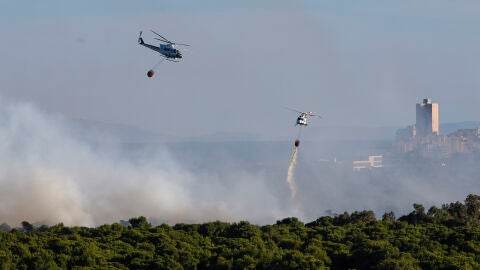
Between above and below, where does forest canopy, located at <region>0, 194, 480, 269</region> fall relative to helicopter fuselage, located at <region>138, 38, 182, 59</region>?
below

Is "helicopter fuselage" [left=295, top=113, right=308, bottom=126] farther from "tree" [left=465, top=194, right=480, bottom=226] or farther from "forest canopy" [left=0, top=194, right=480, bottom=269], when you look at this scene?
"tree" [left=465, top=194, right=480, bottom=226]

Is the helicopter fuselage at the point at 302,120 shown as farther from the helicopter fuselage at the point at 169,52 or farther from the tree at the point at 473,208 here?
the tree at the point at 473,208

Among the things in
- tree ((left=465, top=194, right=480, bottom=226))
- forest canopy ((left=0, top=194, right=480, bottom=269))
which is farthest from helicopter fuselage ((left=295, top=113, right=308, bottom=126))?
tree ((left=465, top=194, right=480, bottom=226))

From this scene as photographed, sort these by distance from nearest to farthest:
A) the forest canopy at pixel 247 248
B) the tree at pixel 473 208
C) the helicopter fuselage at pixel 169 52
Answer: the forest canopy at pixel 247 248
the helicopter fuselage at pixel 169 52
the tree at pixel 473 208

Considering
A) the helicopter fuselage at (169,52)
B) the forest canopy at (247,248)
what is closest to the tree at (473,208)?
the forest canopy at (247,248)

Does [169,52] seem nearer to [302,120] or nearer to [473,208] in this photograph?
[302,120]

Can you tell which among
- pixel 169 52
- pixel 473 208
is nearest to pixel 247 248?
pixel 169 52

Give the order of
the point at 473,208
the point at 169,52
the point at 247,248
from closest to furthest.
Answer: the point at 247,248, the point at 169,52, the point at 473,208

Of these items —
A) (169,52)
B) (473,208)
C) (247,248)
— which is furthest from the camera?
(473,208)

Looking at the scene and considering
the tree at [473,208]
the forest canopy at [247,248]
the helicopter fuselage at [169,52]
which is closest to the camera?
the forest canopy at [247,248]

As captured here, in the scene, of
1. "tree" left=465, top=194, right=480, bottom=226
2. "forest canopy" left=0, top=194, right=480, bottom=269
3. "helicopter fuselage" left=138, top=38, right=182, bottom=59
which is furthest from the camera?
"tree" left=465, top=194, right=480, bottom=226

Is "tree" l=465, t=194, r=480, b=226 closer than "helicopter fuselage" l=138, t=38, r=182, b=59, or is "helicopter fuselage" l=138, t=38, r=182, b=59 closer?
"helicopter fuselage" l=138, t=38, r=182, b=59

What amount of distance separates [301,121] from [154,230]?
16.7 meters

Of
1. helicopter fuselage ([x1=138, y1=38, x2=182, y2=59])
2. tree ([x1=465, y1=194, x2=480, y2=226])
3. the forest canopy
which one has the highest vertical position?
helicopter fuselage ([x1=138, y1=38, x2=182, y2=59])
